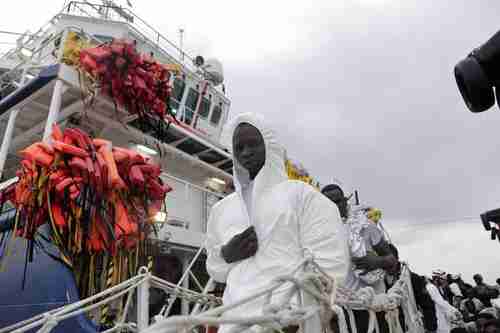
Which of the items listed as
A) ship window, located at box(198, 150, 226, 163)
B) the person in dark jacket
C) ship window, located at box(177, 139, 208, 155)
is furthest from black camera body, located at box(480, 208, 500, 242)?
ship window, located at box(198, 150, 226, 163)

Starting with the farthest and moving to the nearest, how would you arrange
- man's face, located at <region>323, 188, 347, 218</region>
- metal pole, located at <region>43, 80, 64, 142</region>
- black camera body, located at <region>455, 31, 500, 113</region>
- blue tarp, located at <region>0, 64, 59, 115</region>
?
blue tarp, located at <region>0, 64, 59, 115</region>
metal pole, located at <region>43, 80, 64, 142</region>
man's face, located at <region>323, 188, 347, 218</region>
black camera body, located at <region>455, 31, 500, 113</region>

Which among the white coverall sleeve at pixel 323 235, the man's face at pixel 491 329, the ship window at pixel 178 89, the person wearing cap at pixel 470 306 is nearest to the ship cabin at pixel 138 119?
the ship window at pixel 178 89

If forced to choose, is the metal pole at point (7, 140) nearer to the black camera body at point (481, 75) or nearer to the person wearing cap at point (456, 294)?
the black camera body at point (481, 75)

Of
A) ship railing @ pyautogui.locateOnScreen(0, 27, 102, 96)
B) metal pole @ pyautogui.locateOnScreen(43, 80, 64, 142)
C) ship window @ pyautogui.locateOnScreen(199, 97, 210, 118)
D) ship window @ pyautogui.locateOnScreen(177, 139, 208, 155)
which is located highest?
ship window @ pyautogui.locateOnScreen(199, 97, 210, 118)

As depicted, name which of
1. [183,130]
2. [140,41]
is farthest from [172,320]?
[140,41]

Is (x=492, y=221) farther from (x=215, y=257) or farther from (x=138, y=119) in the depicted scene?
(x=138, y=119)

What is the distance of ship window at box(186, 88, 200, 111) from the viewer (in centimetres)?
839

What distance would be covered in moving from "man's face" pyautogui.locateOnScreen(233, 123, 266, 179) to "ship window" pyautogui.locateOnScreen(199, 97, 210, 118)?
7.46m

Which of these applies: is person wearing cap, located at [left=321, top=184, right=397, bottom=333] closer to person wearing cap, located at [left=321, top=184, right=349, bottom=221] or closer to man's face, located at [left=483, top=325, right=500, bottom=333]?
person wearing cap, located at [left=321, top=184, right=349, bottom=221]

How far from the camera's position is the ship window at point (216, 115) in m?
9.15

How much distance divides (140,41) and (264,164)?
26.4 ft

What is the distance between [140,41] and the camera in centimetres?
851

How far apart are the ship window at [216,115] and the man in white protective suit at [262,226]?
25.4 feet

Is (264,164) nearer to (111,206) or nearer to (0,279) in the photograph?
(111,206)
